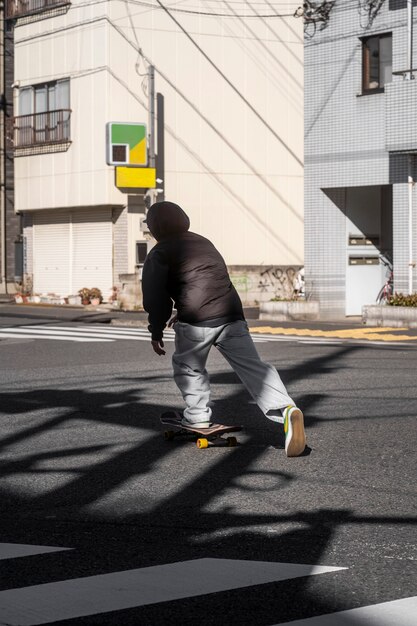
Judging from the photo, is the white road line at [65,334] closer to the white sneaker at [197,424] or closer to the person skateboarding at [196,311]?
the white sneaker at [197,424]

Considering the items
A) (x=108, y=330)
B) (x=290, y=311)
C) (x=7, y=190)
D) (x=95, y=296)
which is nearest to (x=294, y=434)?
(x=108, y=330)

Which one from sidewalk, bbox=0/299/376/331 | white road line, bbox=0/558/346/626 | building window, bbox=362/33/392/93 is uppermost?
building window, bbox=362/33/392/93

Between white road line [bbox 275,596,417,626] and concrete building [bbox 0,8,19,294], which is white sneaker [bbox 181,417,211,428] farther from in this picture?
concrete building [bbox 0,8,19,294]

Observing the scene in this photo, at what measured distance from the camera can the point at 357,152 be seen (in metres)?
24.3

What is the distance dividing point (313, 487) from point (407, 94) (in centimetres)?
1696

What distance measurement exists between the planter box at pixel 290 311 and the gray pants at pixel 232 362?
1661cm

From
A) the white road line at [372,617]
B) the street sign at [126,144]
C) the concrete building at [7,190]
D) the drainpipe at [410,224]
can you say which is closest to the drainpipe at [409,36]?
the drainpipe at [410,224]

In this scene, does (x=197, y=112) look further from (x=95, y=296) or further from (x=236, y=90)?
(x=95, y=296)

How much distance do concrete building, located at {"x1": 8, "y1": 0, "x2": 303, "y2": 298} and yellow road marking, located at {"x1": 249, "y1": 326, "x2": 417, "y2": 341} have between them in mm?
9642

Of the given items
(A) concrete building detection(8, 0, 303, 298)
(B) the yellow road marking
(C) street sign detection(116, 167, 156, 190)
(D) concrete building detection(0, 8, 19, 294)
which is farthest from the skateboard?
(D) concrete building detection(0, 8, 19, 294)

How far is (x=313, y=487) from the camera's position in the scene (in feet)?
21.6

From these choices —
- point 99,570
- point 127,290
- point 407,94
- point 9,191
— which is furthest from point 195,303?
point 9,191

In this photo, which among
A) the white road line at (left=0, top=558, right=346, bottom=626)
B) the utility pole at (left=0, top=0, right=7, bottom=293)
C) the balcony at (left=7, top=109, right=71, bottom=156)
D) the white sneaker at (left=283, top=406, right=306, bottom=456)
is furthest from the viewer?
the utility pole at (left=0, top=0, right=7, bottom=293)

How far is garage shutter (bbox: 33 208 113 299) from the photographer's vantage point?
32.6 meters
